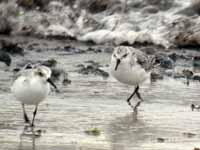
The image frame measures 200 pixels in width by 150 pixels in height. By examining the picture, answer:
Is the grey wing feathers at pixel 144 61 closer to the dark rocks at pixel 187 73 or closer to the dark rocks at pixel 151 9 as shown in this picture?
the dark rocks at pixel 187 73

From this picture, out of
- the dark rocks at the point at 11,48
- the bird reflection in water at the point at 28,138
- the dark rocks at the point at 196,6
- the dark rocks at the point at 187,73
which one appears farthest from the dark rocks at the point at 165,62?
the bird reflection in water at the point at 28,138

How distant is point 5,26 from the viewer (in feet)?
62.3

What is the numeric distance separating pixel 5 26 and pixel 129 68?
7.54m

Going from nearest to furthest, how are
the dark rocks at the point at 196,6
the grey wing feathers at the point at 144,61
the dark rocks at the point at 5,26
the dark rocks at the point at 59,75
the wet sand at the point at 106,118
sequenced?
the wet sand at the point at 106,118, the grey wing feathers at the point at 144,61, the dark rocks at the point at 59,75, the dark rocks at the point at 196,6, the dark rocks at the point at 5,26

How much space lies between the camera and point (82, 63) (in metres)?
15.3

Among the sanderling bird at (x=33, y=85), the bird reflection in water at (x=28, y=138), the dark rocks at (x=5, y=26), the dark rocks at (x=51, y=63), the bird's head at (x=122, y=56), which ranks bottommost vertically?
the bird reflection in water at (x=28, y=138)

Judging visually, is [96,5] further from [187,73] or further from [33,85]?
[33,85]

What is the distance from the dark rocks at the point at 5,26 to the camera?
18953mm

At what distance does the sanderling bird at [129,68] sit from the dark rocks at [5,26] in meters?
7.11

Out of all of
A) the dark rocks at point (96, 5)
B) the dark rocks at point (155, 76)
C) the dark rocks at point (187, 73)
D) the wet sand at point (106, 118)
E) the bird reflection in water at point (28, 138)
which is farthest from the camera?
the dark rocks at point (96, 5)

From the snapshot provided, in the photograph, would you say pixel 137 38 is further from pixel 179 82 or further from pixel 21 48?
pixel 179 82

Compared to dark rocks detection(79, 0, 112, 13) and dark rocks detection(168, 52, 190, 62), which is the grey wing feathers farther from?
dark rocks detection(79, 0, 112, 13)

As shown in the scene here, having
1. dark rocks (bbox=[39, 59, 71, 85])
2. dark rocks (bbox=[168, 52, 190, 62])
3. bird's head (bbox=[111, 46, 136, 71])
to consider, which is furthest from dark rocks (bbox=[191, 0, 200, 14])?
bird's head (bbox=[111, 46, 136, 71])

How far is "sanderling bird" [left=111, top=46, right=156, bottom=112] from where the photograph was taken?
1202 centimetres
